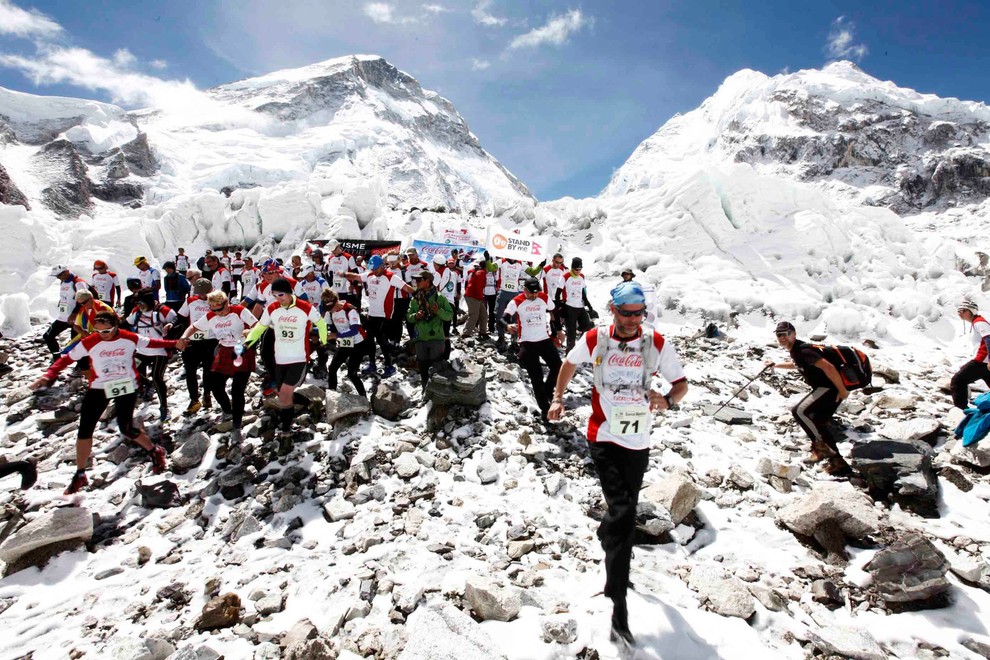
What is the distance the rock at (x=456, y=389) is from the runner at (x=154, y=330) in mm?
3744

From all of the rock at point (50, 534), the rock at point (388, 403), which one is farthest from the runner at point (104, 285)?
the rock at point (388, 403)

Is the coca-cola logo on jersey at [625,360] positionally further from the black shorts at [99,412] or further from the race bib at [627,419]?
the black shorts at [99,412]

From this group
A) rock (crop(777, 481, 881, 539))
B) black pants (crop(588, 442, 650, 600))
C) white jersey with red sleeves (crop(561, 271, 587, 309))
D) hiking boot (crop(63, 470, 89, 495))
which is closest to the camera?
black pants (crop(588, 442, 650, 600))

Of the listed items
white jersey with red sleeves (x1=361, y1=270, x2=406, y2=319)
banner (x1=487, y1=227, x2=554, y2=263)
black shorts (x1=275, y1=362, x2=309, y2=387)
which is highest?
banner (x1=487, y1=227, x2=554, y2=263)

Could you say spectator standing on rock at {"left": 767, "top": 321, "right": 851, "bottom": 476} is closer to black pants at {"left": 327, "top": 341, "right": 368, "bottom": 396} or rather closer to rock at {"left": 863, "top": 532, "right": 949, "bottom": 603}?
rock at {"left": 863, "top": 532, "right": 949, "bottom": 603}

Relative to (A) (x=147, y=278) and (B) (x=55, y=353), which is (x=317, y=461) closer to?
(B) (x=55, y=353)

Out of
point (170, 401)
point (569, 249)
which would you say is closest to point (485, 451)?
point (170, 401)

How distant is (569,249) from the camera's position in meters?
18.2

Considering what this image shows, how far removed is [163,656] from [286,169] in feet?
321

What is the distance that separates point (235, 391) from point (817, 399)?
23.6 feet

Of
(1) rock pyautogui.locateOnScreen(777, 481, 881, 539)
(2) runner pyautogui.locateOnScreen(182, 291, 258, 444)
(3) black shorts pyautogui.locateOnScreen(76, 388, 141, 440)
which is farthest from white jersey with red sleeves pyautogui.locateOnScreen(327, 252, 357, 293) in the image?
(1) rock pyautogui.locateOnScreen(777, 481, 881, 539)

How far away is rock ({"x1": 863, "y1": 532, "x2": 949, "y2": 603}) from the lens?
3.05 metres

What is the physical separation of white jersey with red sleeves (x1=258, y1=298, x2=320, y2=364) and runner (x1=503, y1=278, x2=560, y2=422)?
274 cm

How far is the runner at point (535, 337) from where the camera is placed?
627 centimetres
